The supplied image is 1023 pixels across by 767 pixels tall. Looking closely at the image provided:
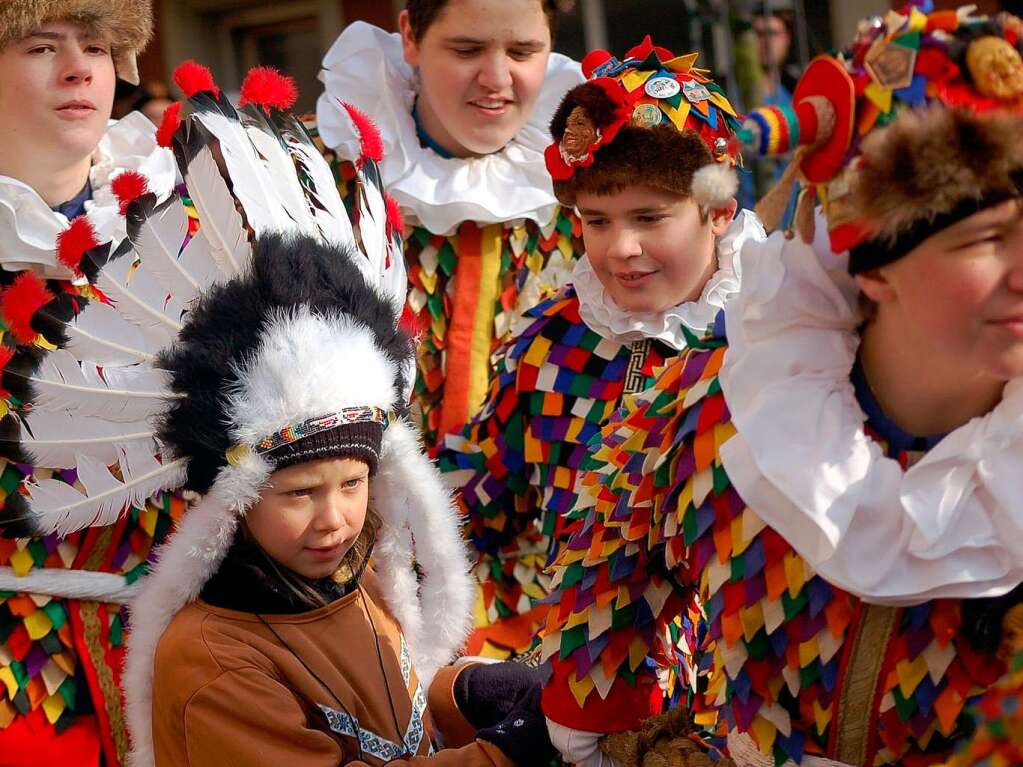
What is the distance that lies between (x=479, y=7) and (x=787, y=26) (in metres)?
3.43

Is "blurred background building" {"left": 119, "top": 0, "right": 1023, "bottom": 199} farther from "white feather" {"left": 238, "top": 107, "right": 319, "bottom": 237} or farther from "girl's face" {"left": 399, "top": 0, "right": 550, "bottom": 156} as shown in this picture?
"white feather" {"left": 238, "top": 107, "right": 319, "bottom": 237}

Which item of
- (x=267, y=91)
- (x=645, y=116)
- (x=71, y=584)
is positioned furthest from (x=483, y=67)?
(x=71, y=584)

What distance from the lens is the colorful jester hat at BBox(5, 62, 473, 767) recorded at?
259 cm

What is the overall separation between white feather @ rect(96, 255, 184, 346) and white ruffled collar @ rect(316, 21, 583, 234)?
1123 millimetres

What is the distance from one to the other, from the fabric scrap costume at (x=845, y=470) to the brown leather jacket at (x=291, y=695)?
0.55 metres

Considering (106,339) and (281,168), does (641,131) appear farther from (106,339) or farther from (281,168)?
(106,339)

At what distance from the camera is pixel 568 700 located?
247 cm

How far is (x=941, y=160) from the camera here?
185 cm

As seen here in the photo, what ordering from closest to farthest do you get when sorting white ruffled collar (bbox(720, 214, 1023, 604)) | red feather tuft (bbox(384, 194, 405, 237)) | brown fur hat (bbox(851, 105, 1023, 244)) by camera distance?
brown fur hat (bbox(851, 105, 1023, 244)) → white ruffled collar (bbox(720, 214, 1023, 604)) → red feather tuft (bbox(384, 194, 405, 237))

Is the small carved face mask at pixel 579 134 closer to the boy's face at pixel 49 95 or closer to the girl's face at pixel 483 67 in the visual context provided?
the girl's face at pixel 483 67

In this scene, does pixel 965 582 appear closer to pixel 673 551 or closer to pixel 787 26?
pixel 673 551

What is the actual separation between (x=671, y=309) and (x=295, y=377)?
883 millimetres

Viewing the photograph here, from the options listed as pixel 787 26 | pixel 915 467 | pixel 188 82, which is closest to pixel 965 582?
pixel 915 467

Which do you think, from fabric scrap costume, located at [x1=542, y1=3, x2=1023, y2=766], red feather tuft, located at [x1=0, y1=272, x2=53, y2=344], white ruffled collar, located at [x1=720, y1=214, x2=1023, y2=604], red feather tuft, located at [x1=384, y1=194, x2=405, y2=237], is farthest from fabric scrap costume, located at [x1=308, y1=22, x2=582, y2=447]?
white ruffled collar, located at [x1=720, y1=214, x2=1023, y2=604]
